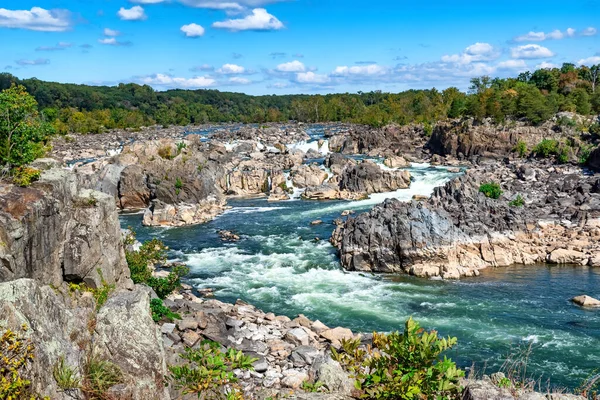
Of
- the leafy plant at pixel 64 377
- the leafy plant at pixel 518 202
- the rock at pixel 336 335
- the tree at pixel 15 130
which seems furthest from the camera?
the leafy plant at pixel 518 202

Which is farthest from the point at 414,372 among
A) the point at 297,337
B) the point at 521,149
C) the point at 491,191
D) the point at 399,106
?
the point at 399,106

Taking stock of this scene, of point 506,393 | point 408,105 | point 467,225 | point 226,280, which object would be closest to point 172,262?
point 226,280

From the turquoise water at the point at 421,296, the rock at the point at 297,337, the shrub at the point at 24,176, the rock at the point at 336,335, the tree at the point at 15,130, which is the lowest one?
the turquoise water at the point at 421,296

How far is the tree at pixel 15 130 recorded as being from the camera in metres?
18.6

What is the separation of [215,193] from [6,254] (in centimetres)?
4128

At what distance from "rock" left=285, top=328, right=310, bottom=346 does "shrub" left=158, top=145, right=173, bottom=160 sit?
40025mm

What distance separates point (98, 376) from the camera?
1057 cm

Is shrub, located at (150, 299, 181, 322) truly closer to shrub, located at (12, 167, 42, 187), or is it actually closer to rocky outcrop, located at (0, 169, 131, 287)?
rocky outcrop, located at (0, 169, 131, 287)

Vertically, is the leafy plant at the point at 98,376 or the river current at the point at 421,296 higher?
the leafy plant at the point at 98,376

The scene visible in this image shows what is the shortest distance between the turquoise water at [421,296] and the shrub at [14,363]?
56.4 feet

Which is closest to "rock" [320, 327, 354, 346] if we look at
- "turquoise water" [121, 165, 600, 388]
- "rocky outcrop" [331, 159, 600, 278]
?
"turquoise water" [121, 165, 600, 388]

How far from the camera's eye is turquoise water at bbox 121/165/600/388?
22.7 m

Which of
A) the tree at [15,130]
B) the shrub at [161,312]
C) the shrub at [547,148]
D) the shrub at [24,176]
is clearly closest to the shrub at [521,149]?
the shrub at [547,148]

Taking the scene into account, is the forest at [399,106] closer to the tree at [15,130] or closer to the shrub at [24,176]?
the tree at [15,130]
